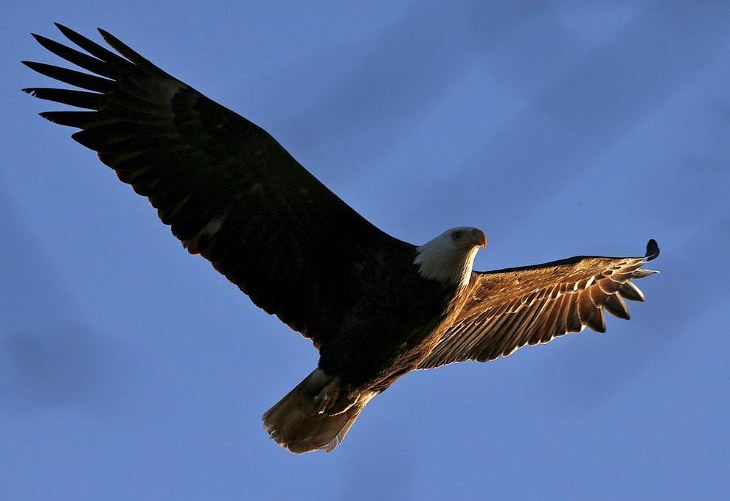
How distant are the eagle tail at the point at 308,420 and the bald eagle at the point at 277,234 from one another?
1cm

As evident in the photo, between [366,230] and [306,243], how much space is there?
440 millimetres

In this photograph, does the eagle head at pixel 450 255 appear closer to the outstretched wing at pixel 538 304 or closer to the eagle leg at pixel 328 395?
the outstretched wing at pixel 538 304

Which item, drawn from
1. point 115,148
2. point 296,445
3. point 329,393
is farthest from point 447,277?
point 115,148

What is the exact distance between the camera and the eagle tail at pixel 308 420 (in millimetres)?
7992

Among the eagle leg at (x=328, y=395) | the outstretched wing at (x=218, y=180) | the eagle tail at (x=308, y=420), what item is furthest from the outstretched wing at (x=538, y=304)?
the outstretched wing at (x=218, y=180)

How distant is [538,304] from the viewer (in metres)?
9.24

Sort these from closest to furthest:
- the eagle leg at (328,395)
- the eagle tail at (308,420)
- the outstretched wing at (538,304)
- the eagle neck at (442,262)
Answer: the eagle neck at (442,262)
the eagle leg at (328,395)
the eagle tail at (308,420)
the outstretched wing at (538,304)

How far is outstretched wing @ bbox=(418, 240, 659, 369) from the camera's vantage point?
8734mm


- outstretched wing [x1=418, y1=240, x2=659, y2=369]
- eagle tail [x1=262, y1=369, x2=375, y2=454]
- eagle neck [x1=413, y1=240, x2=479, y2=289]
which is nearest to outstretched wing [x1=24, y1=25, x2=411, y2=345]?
eagle neck [x1=413, y1=240, x2=479, y2=289]

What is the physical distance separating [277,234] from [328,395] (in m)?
1.08

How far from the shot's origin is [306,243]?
7.95 meters

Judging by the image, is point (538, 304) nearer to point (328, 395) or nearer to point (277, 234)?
point (328, 395)

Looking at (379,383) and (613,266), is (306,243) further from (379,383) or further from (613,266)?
(613,266)

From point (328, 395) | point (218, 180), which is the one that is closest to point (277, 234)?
point (218, 180)
